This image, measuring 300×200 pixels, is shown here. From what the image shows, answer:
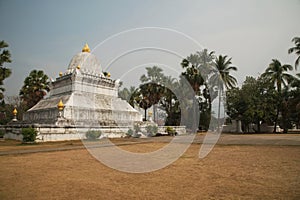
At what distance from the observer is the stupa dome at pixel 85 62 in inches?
1198

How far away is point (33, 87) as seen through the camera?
35.4 metres

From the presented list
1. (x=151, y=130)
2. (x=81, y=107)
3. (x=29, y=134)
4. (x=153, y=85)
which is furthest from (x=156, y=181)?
(x=153, y=85)

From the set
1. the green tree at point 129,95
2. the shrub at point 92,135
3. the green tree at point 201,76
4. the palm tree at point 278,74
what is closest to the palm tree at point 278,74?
the palm tree at point 278,74

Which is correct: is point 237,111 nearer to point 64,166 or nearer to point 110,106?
point 110,106

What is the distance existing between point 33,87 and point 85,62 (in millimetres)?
11191

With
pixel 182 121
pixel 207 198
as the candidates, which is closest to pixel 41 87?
pixel 182 121

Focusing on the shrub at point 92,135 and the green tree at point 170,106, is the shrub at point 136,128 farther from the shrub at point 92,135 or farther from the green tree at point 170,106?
the green tree at point 170,106

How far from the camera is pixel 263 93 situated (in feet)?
133

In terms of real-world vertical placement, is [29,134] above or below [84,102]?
below

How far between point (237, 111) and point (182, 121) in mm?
10222

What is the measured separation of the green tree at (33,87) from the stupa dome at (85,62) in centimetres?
857

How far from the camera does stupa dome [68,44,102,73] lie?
30.4 m

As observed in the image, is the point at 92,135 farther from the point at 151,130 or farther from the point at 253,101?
the point at 253,101

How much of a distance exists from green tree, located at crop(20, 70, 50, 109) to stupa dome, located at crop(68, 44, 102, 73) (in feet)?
28.1
